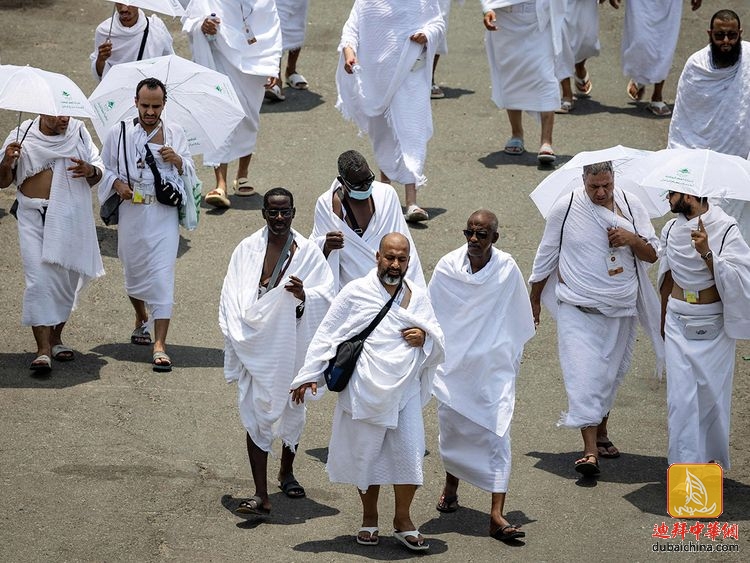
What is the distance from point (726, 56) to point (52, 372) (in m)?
6.05

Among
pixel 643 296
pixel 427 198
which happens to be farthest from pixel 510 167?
pixel 643 296

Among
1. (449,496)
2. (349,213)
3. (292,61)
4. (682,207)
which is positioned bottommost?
(449,496)

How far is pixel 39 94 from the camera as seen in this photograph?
412 inches

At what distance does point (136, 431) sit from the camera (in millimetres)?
9898

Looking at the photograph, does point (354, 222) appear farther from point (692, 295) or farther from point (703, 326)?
point (703, 326)

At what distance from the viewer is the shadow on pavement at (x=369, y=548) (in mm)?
8297

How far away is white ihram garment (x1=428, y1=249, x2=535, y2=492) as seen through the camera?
29.2 ft

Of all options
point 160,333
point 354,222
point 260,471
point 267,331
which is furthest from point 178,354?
point 260,471

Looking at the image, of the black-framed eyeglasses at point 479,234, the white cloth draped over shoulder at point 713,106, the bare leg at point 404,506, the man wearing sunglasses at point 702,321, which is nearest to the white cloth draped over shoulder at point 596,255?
the man wearing sunglasses at point 702,321

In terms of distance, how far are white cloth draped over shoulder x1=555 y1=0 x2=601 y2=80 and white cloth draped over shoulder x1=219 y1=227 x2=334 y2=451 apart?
740 centimetres

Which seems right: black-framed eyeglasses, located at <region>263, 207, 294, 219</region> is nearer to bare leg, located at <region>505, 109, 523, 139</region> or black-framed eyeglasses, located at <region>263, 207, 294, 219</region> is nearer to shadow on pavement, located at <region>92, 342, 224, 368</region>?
shadow on pavement, located at <region>92, 342, 224, 368</region>

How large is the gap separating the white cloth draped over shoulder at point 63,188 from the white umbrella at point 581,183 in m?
3.42

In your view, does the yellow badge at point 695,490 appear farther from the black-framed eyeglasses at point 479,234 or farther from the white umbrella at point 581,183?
the black-framed eyeglasses at point 479,234

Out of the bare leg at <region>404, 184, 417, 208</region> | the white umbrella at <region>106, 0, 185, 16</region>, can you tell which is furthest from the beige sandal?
Result: the white umbrella at <region>106, 0, 185, 16</region>
